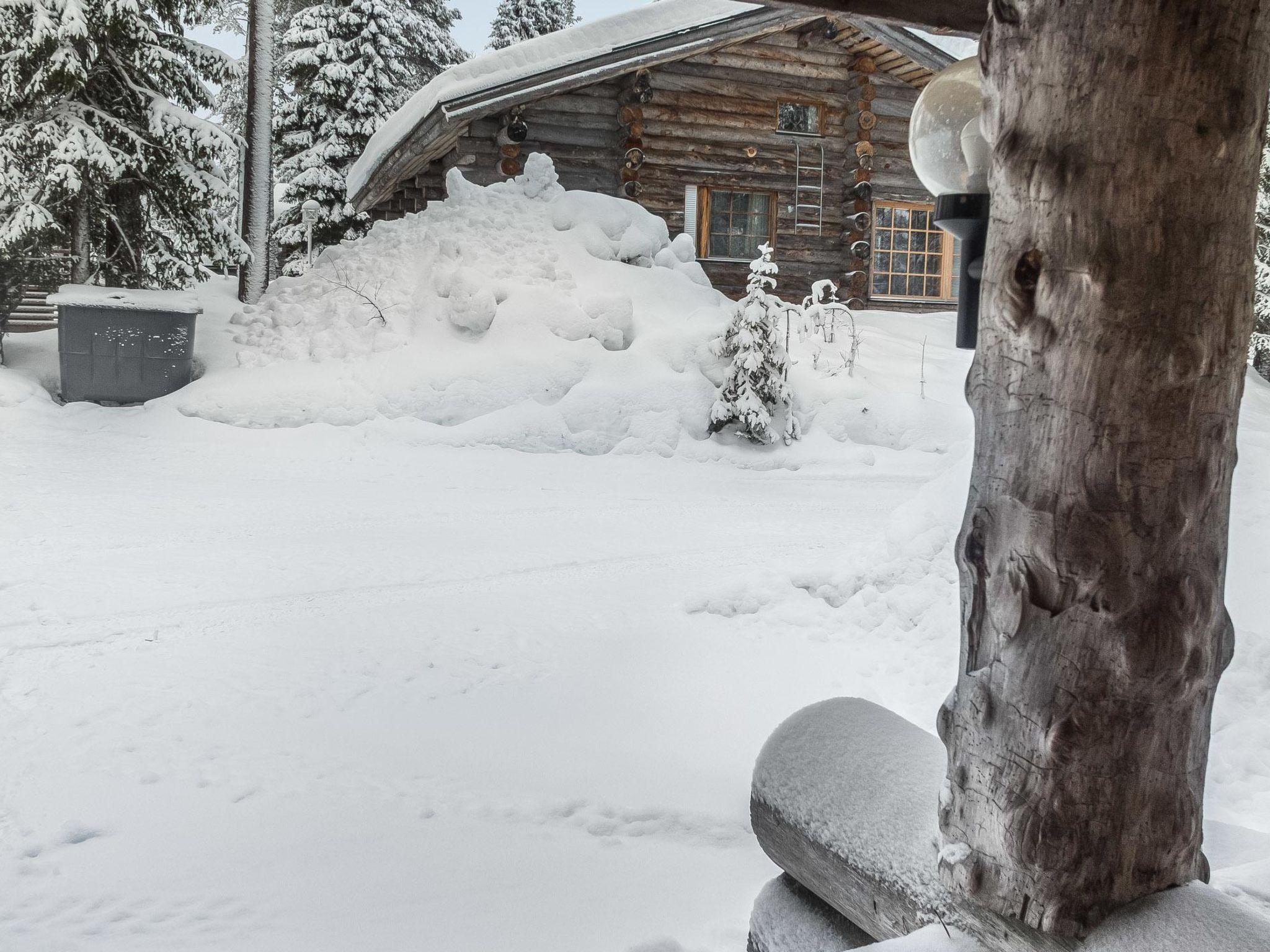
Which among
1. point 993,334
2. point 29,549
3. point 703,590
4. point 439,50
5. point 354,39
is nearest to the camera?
point 993,334

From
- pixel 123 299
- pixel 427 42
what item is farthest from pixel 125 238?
pixel 427 42

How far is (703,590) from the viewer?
17.5ft

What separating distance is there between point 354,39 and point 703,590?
17.3 m

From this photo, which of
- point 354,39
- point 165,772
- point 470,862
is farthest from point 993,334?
point 354,39

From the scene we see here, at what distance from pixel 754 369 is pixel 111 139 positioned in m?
7.03

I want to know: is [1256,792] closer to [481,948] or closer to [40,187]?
[481,948]

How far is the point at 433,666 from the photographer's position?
434cm

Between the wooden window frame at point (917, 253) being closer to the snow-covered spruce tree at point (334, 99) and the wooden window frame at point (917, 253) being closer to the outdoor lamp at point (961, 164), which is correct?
the snow-covered spruce tree at point (334, 99)

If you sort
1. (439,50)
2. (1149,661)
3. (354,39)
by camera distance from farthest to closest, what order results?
(439,50) → (354,39) → (1149,661)

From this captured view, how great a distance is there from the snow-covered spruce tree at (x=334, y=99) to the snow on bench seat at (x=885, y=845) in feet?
60.5

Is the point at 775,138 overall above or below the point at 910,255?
above

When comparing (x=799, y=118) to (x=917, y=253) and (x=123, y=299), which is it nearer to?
(x=917, y=253)

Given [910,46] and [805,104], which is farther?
[805,104]

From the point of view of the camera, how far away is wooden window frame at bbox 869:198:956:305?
1552 centimetres
